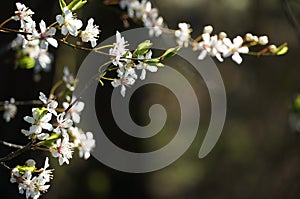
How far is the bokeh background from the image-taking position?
3.46 m

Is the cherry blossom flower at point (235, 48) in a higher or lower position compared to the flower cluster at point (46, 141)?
higher

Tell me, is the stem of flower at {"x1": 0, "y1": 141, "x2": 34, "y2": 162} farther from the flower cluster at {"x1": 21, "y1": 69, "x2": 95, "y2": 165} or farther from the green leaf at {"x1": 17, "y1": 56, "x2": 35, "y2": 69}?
the green leaf at {"x1": 17, "y1": 56, "x2": 35, "y2": 69}

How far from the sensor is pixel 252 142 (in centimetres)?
464

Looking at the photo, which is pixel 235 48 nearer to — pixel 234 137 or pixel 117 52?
pixel 117 52

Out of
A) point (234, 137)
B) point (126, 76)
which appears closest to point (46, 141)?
Result: point (126, 76)

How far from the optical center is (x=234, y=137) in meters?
4.93

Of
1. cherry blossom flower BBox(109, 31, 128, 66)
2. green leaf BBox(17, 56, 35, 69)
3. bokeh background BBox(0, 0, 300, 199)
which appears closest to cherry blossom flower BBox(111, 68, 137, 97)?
cherry blossom flower BBox(109, 31, 128, 66)

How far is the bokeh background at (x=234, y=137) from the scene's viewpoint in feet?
11.3

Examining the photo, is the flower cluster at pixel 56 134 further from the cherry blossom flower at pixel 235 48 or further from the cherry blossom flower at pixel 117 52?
the cherry blossom flower at pixel 235 48

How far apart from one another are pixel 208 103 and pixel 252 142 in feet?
2.06

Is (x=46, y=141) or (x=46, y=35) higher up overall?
(x=46, y=35)

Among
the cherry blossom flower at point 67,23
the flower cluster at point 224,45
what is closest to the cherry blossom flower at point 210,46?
the flower cluster at point 224,45

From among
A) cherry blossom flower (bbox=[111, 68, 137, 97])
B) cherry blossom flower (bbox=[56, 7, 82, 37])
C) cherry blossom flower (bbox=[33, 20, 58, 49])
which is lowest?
cherry blossom flower (bbox=[111, 68, 137, 97])

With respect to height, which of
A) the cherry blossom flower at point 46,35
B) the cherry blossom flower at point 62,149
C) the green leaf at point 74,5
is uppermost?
the green leaf at point 74,5
